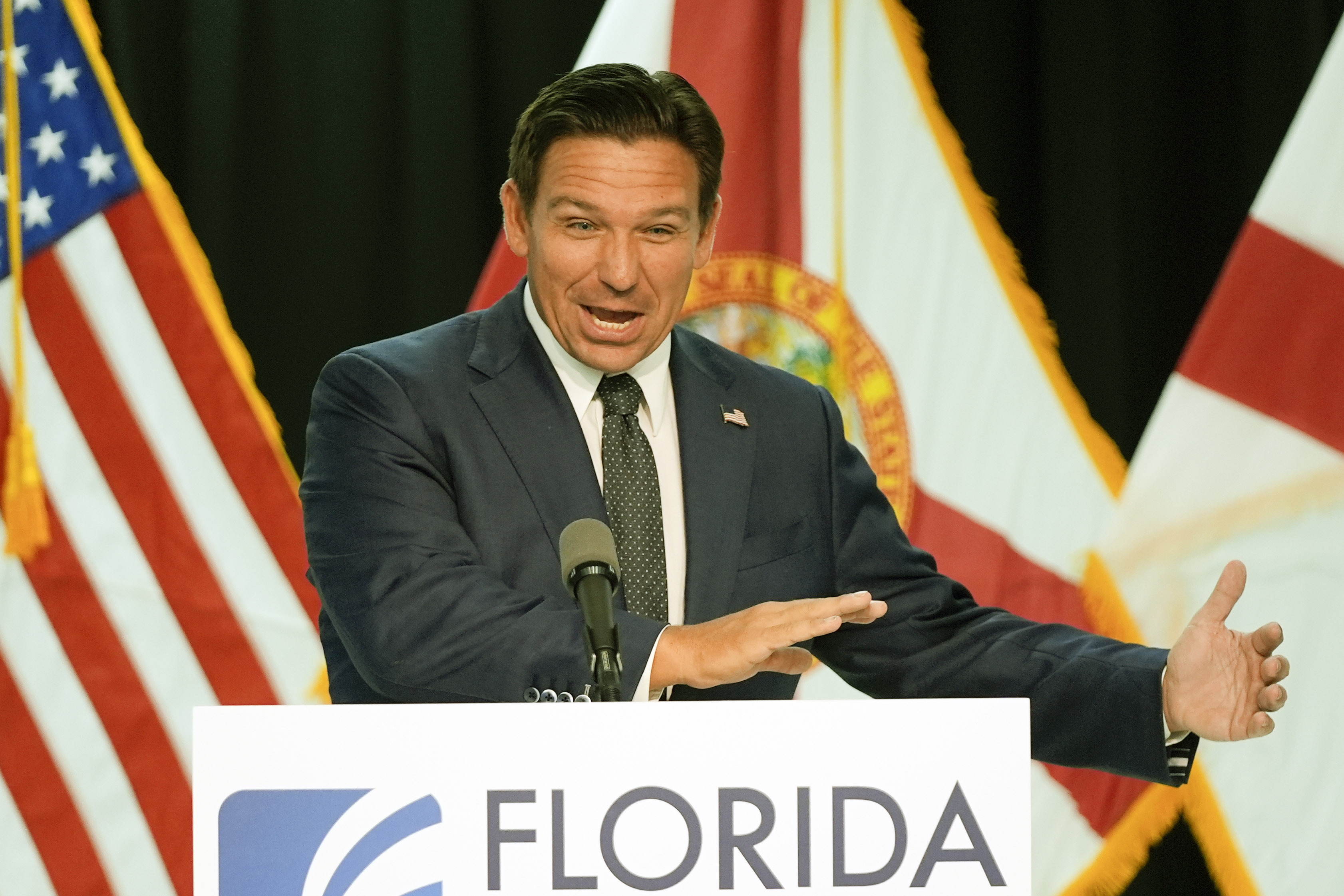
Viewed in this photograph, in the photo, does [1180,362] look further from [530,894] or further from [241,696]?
[530,894]

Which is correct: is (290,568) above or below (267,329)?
below

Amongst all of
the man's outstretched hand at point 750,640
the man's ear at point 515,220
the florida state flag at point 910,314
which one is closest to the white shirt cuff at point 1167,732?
the man's outstretched hand at point 750,640

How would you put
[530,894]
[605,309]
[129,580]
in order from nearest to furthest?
[530,894], [605,309], [129,580]

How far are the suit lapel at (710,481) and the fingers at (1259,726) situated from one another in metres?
0.72

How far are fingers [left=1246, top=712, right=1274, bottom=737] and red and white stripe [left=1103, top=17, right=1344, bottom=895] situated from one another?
5.57ft

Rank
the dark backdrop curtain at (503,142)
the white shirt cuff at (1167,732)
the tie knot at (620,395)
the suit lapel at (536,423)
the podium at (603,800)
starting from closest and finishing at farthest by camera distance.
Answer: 1. the podium at (603,800)
2. the white shirt cuff at (1167,732)
3. the suit lapel at (536,423)
4. the tie knot at (620,395)
5. the dark backdrop curtain at (503,142)

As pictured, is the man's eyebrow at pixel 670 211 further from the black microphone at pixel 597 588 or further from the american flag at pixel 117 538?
the american flag at pixel 117 538

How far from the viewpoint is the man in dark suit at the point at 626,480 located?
73.1 inches

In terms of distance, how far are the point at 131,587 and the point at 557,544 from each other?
164cm

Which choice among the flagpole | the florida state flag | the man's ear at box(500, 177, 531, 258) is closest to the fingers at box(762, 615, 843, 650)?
the man's ear at box(500, 177, 531, 258)

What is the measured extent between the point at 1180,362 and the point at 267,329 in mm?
2188

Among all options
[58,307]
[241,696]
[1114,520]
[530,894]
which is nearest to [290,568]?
[241,696]

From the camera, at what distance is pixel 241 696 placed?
3244 mm

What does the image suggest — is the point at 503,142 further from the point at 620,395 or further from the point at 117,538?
the point at 620,395
